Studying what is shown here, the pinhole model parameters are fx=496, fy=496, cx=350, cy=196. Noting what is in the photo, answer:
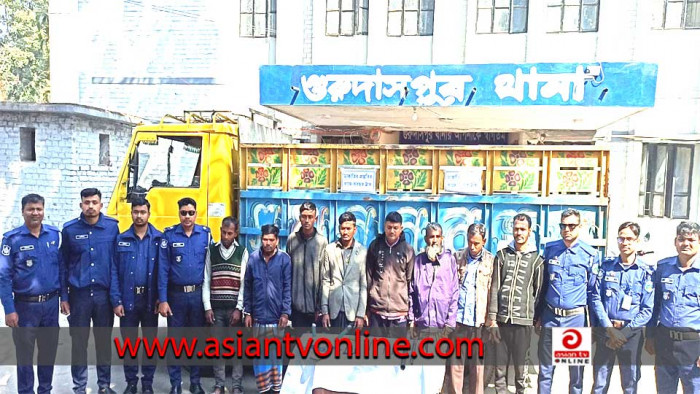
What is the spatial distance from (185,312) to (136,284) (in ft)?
1.60

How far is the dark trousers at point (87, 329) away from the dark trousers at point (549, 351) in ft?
12.1

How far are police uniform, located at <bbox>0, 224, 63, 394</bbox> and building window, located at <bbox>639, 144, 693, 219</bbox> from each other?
11.3 m

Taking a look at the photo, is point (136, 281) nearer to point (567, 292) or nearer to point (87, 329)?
point (87, 329)

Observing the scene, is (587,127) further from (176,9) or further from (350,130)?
(176,9)

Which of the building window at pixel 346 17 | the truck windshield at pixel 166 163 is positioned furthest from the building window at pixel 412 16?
the truck windshield at pixel 166 163

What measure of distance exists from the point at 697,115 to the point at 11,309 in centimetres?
1236

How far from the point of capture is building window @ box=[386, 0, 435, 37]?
39.0 ft

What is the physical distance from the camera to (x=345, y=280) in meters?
4.16

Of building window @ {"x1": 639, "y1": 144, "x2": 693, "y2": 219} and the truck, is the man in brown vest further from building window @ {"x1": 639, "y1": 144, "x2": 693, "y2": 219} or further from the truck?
building window @ {"x1": 639, "y1": 144, "x2": 693, "y2": 219}

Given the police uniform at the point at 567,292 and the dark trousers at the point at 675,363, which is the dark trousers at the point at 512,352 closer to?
the police uniform at the point at 567,292

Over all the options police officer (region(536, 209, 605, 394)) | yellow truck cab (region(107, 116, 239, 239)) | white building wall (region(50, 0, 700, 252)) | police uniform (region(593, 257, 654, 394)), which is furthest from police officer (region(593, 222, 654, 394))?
white building wall (region(50, 0, 700, 252))

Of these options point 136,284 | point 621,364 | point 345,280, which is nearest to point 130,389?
point 136,284

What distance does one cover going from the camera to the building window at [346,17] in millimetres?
12164

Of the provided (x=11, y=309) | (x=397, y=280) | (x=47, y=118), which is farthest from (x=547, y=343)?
(x=47, y=118)
